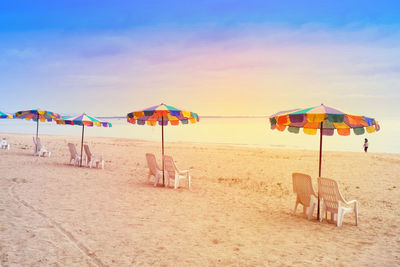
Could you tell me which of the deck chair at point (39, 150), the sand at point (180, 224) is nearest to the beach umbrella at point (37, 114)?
the deck chair at point (39, 150)

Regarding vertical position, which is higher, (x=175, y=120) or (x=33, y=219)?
(x=175, y=120)

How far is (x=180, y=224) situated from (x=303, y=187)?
2478 mm

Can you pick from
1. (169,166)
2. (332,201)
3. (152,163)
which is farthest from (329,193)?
(152,163)

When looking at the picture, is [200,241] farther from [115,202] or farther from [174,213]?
[115,202]

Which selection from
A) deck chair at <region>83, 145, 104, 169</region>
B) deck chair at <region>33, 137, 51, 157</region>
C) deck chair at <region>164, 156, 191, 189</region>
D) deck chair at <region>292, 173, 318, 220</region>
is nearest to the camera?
deck chair at <region>292, 173, 318, 220</region>

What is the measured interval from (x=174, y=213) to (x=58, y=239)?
7.75ft

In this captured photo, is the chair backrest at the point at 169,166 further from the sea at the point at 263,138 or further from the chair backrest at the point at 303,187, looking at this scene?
the sea at the point at 263,138

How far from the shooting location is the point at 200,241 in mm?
5055

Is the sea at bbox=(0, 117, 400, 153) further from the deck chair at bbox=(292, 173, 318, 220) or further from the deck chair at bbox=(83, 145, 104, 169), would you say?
the deck chair at bbox=(292, 173, 318, 220)

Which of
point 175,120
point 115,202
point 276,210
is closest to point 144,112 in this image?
point 175,120

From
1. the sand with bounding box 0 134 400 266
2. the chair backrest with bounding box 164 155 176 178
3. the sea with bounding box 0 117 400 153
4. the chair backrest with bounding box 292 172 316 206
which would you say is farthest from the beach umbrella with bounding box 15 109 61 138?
the sea with bounding box 0 117 400 153

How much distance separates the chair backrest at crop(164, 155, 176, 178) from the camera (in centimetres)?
931

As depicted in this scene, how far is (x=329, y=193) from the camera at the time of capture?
247 inches

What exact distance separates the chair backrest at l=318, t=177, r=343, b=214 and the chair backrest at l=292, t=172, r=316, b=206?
19cm
